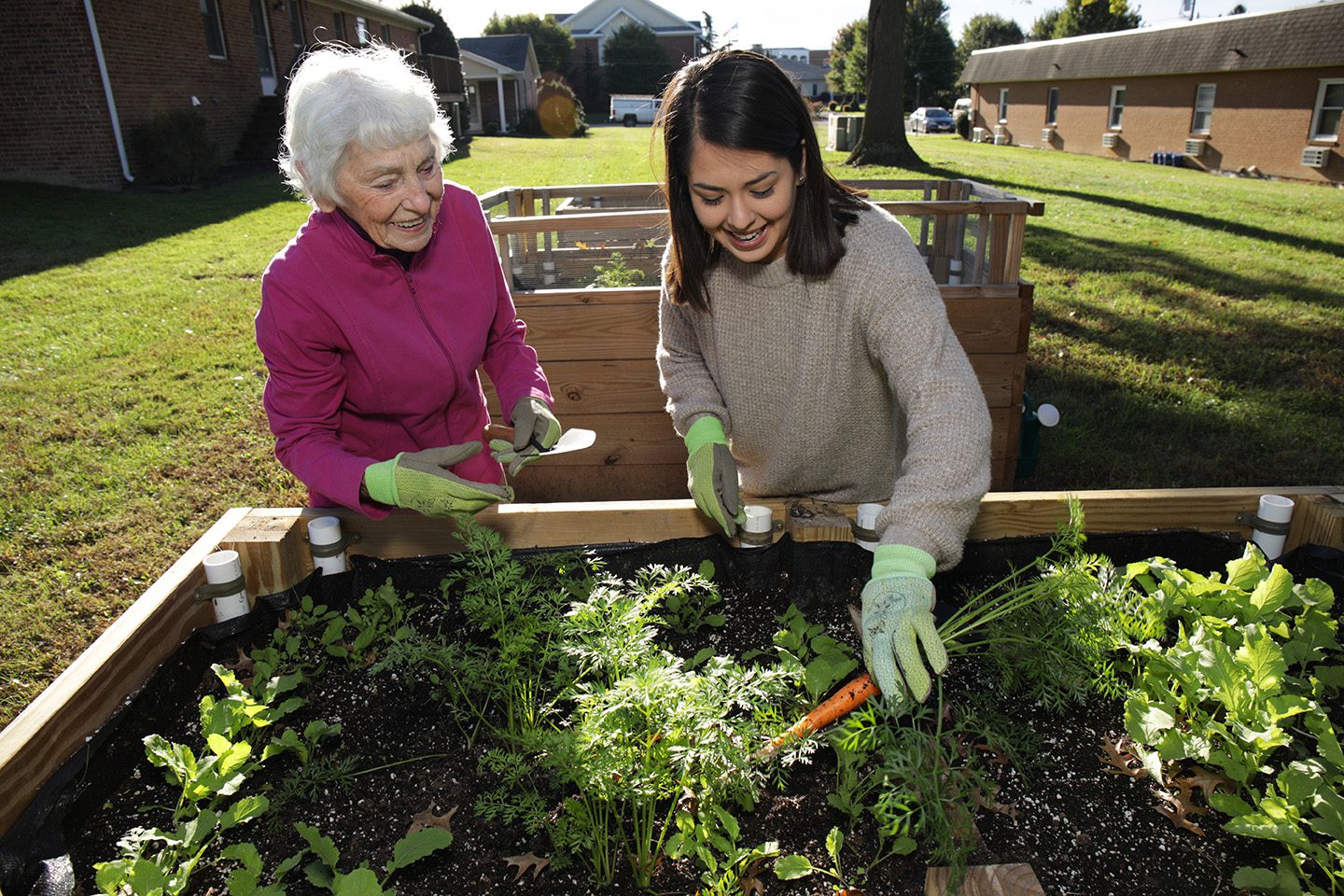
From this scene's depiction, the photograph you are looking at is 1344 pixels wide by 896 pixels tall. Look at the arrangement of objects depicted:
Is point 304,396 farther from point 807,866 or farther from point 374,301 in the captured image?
point 807,866

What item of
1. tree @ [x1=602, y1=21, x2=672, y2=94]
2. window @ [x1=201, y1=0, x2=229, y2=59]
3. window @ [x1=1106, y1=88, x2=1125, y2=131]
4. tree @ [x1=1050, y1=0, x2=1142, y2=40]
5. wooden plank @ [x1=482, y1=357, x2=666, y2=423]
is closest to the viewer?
wooden plank @ [x1=482, y1=357, x2=666, y2=423]

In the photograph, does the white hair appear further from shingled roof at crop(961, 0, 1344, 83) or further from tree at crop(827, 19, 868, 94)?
tree at crop(827, 19, 868, 94)

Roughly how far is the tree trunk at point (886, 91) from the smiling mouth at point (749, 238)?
48.5ft

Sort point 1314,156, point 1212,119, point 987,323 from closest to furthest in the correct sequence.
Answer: point 987,323 < point 1314,156 < point 1212,119

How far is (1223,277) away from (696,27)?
6709 cm

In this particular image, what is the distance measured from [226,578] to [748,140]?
131 cm

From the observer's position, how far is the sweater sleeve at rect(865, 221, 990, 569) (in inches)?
59.9

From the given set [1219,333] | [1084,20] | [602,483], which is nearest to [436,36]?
[1219,333]

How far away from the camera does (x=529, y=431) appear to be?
6.96 ft

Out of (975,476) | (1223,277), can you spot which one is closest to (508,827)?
(975,476)

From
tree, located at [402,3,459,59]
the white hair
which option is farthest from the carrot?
tree, located at [402,3,459,59]

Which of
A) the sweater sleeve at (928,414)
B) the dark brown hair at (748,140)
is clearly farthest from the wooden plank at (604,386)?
the sweater sleeve at (928,414)

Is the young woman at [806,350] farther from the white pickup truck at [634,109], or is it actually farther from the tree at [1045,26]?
the tree at [1045,26]

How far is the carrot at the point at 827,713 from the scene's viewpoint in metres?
1.38
